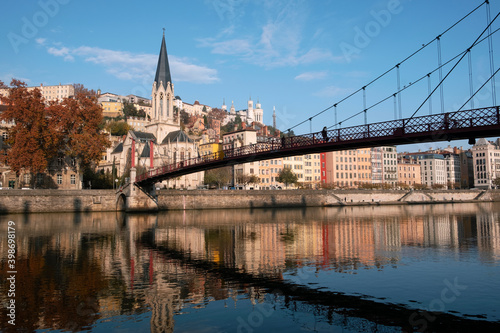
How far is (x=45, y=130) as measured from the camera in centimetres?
5662

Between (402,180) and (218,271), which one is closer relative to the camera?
(218,271)

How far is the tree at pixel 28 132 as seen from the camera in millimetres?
53750

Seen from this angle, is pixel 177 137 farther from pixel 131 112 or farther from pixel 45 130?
pixel 131 112

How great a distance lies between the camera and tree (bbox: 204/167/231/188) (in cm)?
9356

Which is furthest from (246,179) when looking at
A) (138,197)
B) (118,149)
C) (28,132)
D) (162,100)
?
(28,132)

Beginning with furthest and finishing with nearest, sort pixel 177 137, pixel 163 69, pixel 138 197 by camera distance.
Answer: pixel 163 69
pixel 177 137
pixel 138 197

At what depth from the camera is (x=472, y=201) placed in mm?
96812

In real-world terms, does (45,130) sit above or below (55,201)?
above

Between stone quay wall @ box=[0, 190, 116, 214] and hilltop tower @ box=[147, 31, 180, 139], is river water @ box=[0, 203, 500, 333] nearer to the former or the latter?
stone quay wall @ box=[0, 190, 116, 214]

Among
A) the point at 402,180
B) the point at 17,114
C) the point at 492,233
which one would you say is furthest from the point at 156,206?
the point at 402,180

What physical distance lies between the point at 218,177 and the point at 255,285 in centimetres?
7771

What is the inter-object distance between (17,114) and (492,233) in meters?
53.4

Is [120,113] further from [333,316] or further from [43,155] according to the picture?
[333,316]

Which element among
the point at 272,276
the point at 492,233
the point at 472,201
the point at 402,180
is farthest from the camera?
the point at 402,180
